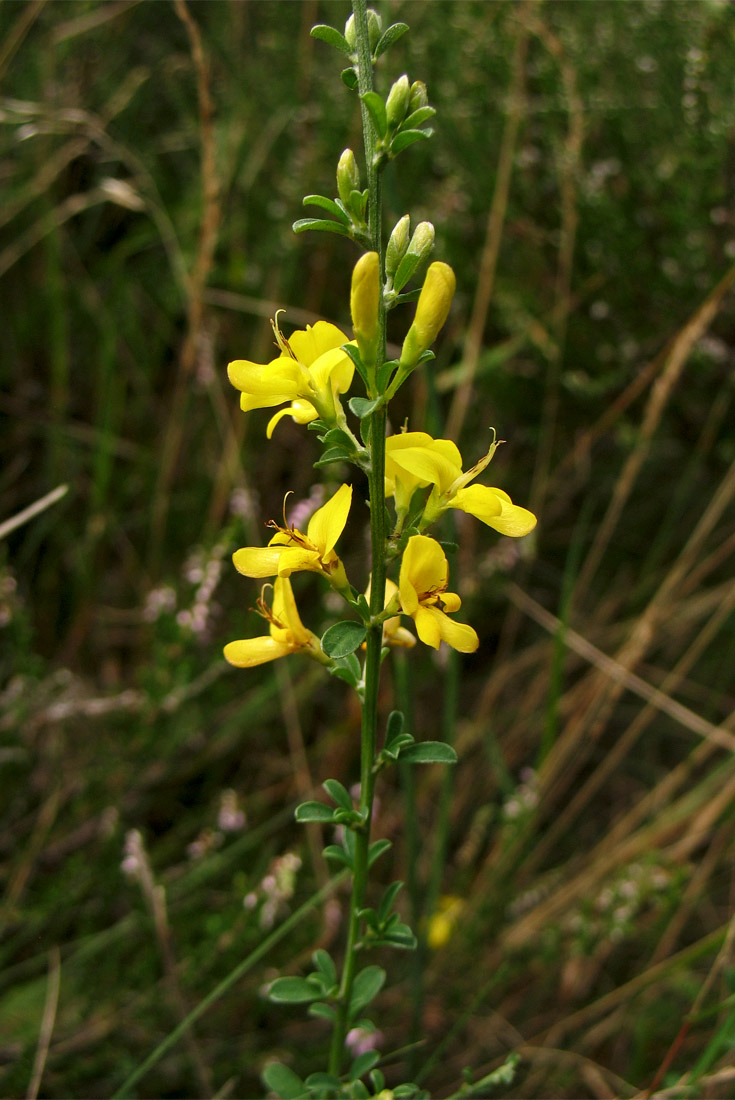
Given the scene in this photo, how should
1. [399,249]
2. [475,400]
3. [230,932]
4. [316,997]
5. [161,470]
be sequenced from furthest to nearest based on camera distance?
[475,400], [161,470], [230,932], [316,997], [399,249]

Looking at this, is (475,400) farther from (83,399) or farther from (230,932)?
(230,932)

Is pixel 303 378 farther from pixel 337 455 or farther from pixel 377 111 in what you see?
pixel 377 111

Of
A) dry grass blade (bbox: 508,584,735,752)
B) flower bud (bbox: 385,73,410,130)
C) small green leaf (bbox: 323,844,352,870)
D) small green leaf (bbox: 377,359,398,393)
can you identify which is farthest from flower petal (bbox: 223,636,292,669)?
dry grass blade (bbox: 508,584,735,752)

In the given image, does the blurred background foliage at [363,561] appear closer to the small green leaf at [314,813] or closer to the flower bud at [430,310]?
the flower bud at [430,310]

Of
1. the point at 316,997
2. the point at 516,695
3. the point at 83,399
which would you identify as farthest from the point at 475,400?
the point at 316,997

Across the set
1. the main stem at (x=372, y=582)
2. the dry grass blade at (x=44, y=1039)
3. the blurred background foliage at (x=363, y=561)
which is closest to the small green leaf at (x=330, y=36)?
the main stem at (x=372, y=582)

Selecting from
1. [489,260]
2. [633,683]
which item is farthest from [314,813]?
[489,260]

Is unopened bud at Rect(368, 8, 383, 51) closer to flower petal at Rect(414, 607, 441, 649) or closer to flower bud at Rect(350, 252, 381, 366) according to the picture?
flower bud at Rect(350, 252, 381, 366)
